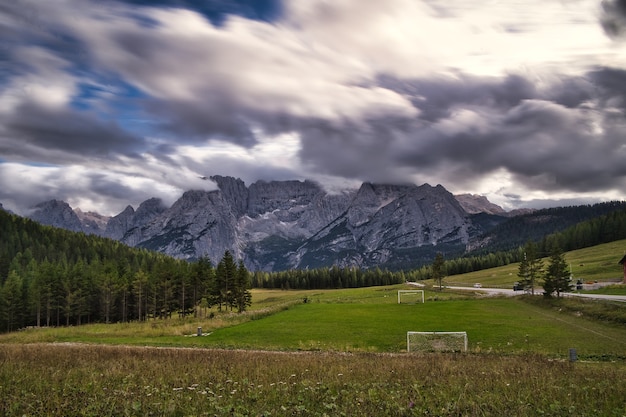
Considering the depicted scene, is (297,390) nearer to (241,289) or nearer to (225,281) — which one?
(241,289)

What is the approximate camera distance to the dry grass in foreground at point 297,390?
1028cm

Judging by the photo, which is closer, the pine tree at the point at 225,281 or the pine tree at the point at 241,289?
the pine tree at the point at 241,289

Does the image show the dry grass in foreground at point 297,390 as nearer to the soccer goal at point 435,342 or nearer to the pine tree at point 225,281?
the soccer goal at point 435,342

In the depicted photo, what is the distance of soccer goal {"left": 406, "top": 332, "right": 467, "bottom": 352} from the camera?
34344 mm

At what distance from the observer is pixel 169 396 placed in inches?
464

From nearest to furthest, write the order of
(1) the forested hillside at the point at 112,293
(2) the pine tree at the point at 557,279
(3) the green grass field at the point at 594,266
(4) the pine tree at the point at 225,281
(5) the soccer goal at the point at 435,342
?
(5) the soccer goal at the point at 435,342 → (2) the pine tree at the point at 557,279 → (1) the forested hillside at the point at 112,293 → (4) the pine tree at the point at 225,281 → (3) the green grass field at the point at 594,266

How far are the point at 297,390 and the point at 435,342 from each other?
2805cm

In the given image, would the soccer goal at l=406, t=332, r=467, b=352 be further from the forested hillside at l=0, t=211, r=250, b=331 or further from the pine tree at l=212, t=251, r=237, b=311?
the pine tree at l=212, t=251, r=237, b=311

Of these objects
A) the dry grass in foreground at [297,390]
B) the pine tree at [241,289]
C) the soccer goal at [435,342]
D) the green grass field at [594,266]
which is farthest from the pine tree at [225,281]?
the dry grass in foreground at [297,390]

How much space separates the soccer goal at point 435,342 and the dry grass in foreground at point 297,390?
15956 mm

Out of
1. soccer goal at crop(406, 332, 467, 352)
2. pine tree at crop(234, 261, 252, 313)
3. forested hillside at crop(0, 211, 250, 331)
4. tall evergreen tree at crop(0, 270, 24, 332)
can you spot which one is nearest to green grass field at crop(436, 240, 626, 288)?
pine tree at crop(234, 261, 252, 313)

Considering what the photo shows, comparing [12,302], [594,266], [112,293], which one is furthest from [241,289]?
[594,266]

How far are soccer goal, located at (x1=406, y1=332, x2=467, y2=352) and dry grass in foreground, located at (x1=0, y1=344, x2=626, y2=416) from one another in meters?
16.0

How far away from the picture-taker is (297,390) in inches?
507
